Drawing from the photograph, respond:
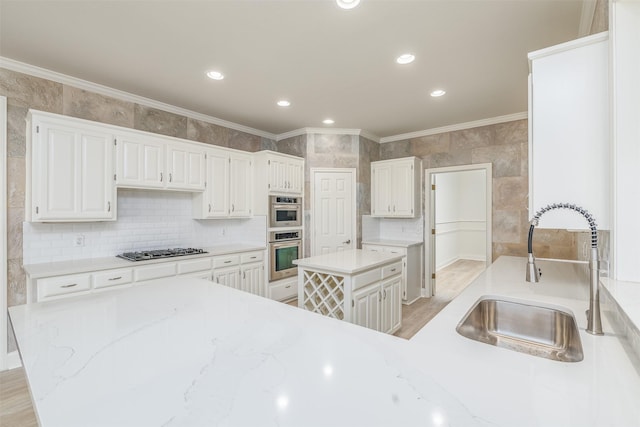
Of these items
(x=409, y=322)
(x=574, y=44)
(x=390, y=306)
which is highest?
(x=574, y=44)

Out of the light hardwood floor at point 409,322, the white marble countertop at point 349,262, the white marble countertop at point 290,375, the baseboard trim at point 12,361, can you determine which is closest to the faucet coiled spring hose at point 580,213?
the white marble countertop at point 290,375

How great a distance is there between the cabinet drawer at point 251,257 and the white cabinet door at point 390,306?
1.85 m

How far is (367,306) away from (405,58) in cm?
222

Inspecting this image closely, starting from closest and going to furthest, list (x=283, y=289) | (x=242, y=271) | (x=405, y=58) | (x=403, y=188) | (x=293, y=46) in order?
1. (x=293, y=46)
2. (x=405, y=58)
3. (x=242, y=271)
4. (x=283, y=289)
5. (x=403, y=188)

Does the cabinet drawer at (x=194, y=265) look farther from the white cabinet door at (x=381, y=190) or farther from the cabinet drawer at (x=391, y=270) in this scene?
the white cabinet door at (x=381, y=190)

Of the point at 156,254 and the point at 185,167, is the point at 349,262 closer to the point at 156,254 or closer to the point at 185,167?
the point at 156,254

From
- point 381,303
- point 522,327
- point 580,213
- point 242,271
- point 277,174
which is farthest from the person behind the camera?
point 277,174

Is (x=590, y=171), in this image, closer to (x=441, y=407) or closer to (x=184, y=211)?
(x=441, y=407)

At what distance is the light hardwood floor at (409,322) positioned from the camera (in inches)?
78.6

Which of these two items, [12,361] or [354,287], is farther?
[12,361]

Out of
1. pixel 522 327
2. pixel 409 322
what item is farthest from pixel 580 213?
pixel 409 322

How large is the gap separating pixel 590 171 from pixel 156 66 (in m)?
3.25

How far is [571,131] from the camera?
54.2 inches

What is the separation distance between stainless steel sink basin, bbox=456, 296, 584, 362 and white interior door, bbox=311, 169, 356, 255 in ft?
10.1
